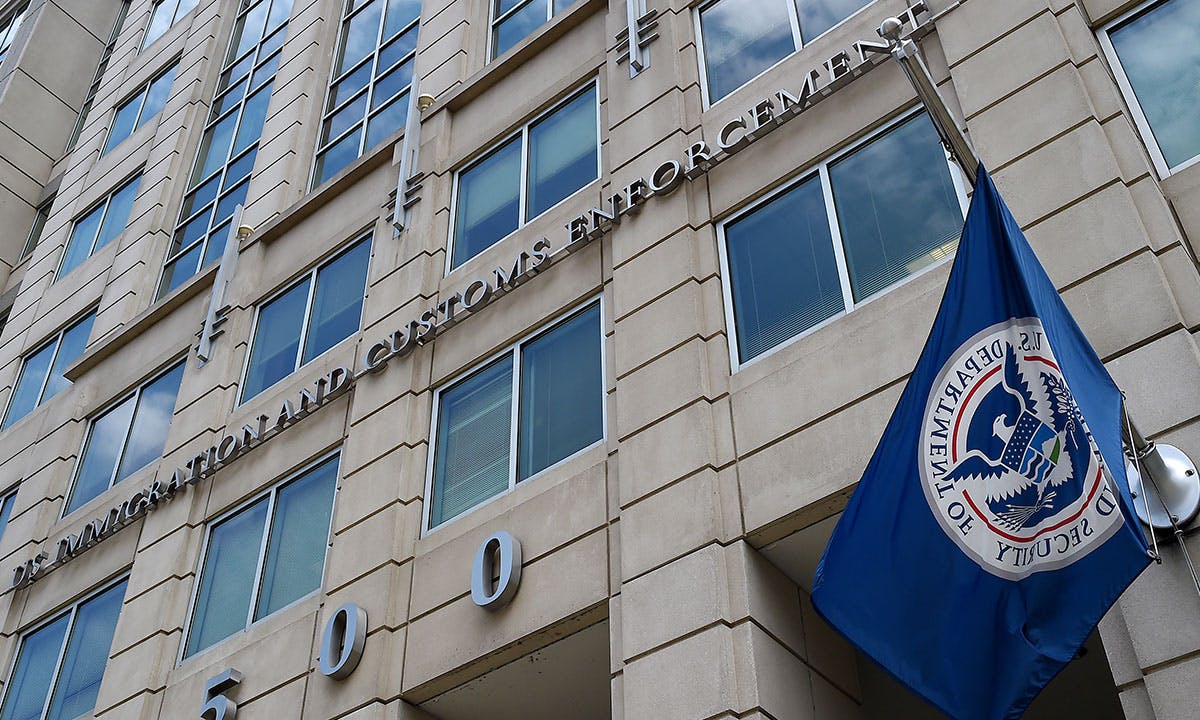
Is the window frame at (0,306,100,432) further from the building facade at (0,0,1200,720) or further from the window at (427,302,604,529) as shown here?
the window at (427,302,604,529)

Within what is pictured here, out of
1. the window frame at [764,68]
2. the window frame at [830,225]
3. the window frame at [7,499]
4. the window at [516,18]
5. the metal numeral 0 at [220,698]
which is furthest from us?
the window frame at [7,499]

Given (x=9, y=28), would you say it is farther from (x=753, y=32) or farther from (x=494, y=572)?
(x=494, y=572)

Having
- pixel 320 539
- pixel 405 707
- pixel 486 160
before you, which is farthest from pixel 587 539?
A: pixel 486 160

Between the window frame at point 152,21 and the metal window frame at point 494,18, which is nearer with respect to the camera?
the metal window frame at point 494,18

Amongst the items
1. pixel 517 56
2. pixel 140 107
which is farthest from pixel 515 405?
pixel 140 107

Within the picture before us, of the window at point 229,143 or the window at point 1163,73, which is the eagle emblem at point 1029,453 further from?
the window at point 229,143

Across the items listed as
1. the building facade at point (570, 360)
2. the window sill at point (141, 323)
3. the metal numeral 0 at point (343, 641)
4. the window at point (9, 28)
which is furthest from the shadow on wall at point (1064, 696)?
the window at point (9, 28)

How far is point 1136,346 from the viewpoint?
10.1m

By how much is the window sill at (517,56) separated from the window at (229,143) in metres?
6.28

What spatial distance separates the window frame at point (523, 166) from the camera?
17297 mm

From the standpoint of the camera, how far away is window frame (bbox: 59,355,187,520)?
21562mm

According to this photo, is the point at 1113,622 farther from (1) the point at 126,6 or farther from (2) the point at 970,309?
(1) the point at 126,6

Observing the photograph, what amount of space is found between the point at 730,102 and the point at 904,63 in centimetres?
627

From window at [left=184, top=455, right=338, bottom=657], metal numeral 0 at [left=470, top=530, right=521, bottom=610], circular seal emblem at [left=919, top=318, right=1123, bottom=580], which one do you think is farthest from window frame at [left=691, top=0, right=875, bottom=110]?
circular seal emblem at [left=919, top=318, right=1123, bottom=580]
